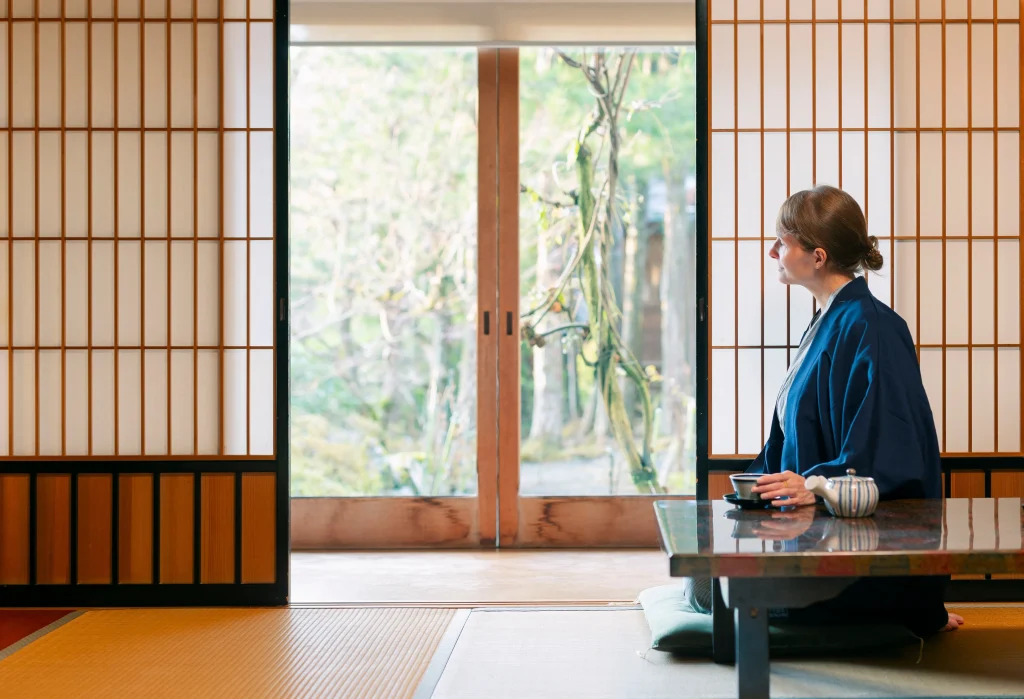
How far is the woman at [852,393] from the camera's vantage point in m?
2.21

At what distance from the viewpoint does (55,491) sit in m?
3.47

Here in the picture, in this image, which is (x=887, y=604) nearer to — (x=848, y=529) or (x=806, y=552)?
(x=848, y=529)

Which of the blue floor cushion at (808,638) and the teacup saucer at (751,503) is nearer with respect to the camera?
the teacup saucer at (751,503)

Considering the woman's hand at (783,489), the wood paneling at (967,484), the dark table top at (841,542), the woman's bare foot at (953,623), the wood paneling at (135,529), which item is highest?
the woman's hand at (783,489)

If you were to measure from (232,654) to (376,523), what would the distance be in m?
1.77

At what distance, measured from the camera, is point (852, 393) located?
91.0 inches

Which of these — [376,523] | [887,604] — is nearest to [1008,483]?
[887,604]

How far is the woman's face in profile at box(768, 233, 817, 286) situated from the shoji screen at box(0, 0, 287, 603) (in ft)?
6.06

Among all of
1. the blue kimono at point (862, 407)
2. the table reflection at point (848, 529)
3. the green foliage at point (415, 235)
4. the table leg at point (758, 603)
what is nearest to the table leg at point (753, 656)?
the table leg at point (758, 603)

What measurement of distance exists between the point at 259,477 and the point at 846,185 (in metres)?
2.39

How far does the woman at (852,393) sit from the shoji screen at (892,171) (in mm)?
843

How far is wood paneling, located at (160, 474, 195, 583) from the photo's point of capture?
11.3ft

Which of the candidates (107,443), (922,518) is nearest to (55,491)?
(107,443)

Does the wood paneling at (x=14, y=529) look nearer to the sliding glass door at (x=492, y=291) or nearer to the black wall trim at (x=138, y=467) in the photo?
the black wall trim at (x=138, y=467)
